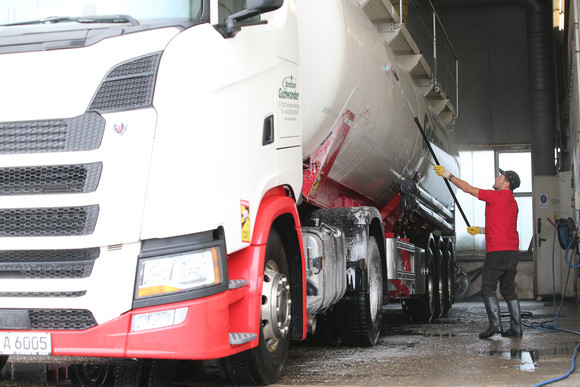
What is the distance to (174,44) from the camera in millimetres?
3662

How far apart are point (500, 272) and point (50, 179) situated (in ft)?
17.7

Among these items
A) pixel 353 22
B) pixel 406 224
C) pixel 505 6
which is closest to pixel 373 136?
pixel 353 22

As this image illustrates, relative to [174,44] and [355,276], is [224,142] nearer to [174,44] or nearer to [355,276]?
[174,44]

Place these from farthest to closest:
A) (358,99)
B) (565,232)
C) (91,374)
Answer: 1. (565,232)
2. (358,99)
3. (91,374)

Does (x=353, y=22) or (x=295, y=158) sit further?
(x=353, y=22)

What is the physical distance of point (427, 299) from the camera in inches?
402

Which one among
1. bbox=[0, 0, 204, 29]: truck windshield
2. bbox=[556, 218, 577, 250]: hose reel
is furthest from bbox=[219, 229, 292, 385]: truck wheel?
bbox=[556, 218, 577, 250]: hose reel

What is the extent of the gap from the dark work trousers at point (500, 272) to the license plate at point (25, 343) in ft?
17.0

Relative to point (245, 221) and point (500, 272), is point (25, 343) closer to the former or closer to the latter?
point (245, 221)

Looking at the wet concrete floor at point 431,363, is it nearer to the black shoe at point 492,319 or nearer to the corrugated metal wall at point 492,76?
the black shoe at point 492,319

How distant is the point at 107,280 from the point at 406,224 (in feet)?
20.8

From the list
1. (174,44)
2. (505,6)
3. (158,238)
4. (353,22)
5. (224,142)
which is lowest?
(158,238)

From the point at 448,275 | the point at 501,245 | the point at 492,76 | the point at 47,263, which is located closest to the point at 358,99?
the point at 501,245

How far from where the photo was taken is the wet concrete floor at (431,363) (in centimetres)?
475
